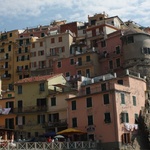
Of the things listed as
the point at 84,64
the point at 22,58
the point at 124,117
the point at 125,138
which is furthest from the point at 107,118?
the point at 22,58

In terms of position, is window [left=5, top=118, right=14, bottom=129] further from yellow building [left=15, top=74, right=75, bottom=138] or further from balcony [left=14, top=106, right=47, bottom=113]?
balcony [left=14, top=106, right=47, bottom=113]

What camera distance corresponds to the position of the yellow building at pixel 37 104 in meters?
61.8

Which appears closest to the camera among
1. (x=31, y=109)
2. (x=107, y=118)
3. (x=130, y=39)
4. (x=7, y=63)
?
(x=107, y=118)

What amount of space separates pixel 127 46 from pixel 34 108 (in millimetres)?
23698

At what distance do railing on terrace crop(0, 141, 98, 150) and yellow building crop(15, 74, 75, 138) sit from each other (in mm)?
12167

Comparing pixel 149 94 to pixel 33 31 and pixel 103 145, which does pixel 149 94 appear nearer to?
pixel 103 145

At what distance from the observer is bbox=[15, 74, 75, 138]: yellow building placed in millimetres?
61781

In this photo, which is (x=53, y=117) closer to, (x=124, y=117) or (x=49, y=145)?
(x=124, y=117)

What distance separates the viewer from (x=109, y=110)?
5256cm

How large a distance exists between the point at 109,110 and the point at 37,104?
16678mm

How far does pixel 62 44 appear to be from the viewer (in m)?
89.5

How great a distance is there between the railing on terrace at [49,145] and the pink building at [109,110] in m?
3.10

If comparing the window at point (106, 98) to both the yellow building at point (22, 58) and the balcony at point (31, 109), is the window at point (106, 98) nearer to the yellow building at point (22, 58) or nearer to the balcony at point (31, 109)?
the balcony at point (31, 109)

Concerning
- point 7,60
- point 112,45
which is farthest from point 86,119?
point 7,60
